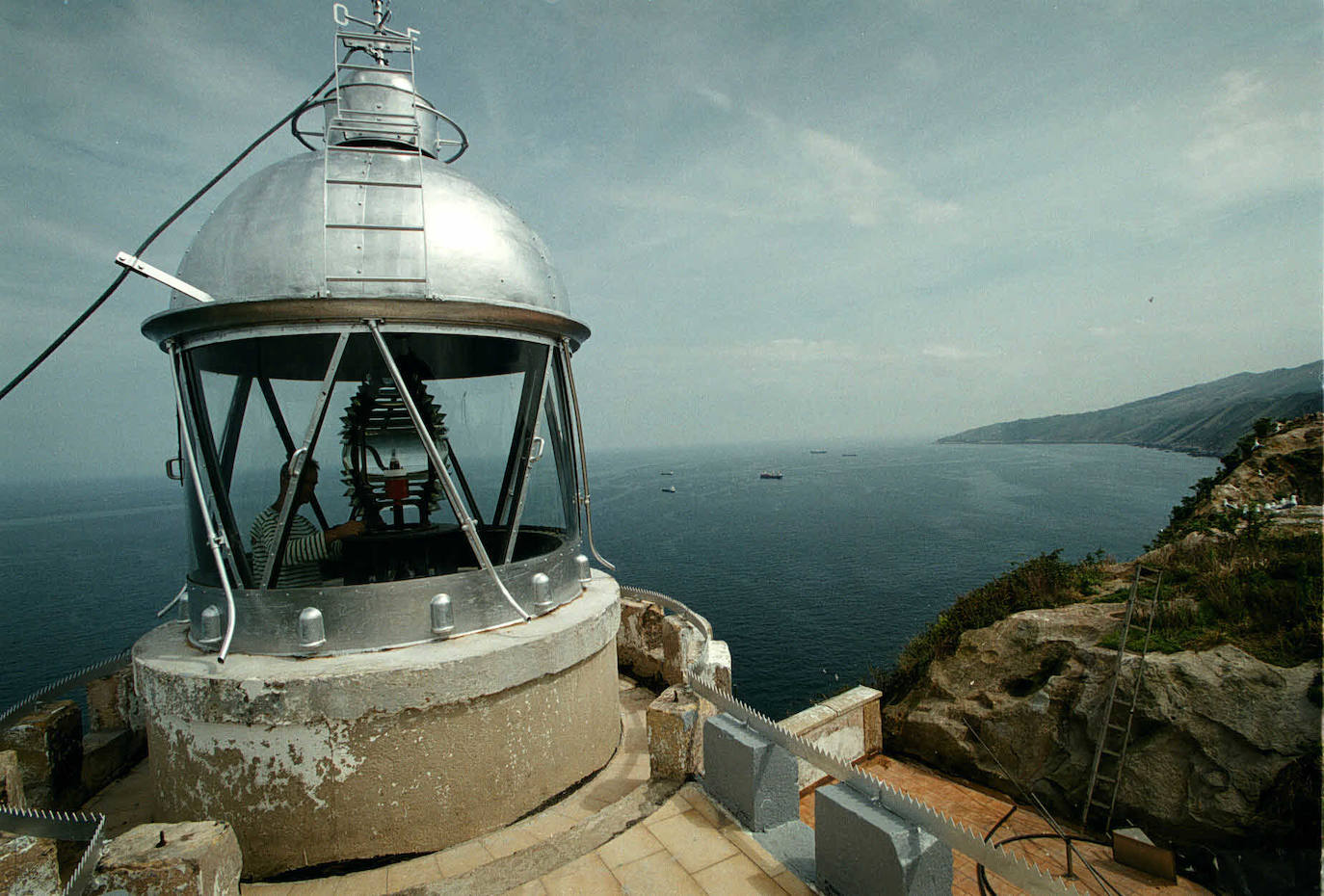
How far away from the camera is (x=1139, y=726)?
1079 centimetres

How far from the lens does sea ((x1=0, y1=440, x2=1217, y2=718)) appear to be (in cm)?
3412

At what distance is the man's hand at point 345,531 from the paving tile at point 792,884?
5514 mm

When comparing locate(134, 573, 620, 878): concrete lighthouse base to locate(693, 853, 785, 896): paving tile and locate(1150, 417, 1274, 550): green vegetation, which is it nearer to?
locate(693, 853, 785, 896): paving tile

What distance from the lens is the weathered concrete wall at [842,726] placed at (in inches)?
369

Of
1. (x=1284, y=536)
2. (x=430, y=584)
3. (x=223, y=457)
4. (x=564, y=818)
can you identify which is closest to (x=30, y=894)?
(x=430, y=584)

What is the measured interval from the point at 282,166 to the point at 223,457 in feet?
10.1

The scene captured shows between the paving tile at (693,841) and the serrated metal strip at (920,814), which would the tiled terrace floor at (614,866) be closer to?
the paving tile at (693,841)

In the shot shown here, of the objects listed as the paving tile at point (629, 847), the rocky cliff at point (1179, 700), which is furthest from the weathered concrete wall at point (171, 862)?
the rocky cliff at point (1179, 700)

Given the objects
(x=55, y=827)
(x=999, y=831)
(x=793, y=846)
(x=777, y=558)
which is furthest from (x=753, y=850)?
(x=777, y=558)

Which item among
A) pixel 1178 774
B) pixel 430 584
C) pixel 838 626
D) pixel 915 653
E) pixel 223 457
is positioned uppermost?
pixel 223 457

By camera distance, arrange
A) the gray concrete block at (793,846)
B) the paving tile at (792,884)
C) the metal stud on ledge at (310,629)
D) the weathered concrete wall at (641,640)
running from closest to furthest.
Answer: the paving tile at (792,884), the gray concrete block at (793,846), the metal stud on ledge at (310,629), the weathered concrete wall at (641,640)

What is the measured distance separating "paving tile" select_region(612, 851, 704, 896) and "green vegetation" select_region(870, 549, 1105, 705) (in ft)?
40.2

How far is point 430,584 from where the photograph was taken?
239 inches

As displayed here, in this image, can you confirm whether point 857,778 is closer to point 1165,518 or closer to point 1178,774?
point 1178,774
